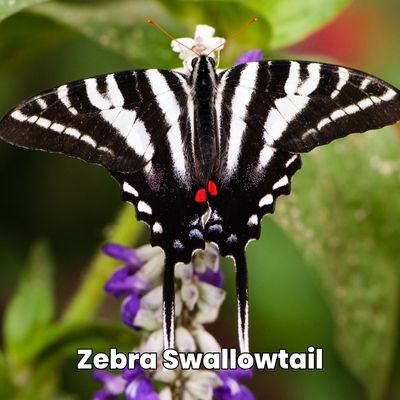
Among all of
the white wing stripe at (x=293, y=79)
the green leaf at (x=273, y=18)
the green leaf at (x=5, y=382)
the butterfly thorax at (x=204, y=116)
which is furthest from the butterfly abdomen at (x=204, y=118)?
the green leaf at (x=5, y=382)

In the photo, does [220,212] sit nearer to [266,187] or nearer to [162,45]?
[266,187]

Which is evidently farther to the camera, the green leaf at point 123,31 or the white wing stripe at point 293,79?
the green leaf at point 123,31

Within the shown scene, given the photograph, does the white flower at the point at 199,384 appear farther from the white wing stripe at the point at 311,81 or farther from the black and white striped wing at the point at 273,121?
the white wing stripe at the point at 311,81

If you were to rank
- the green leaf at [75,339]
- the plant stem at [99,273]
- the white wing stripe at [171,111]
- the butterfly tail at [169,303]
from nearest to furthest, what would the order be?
1. the butterfly tail at [169,303]
2. the white wing stripe at [171,111]
3. the green leaf at [75,339]
4. the plant stem at [99,273]

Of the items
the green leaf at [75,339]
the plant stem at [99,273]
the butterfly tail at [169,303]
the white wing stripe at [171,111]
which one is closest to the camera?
the butterfly tail at [169,303]

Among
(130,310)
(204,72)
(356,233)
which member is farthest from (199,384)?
(356,233)

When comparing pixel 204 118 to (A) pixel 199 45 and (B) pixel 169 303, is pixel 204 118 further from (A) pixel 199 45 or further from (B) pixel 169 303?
(B) pixel 169 303
